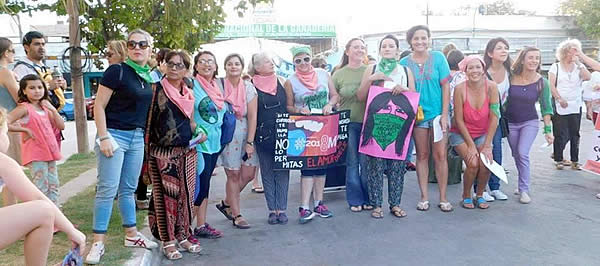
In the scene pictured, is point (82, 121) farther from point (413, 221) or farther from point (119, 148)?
point (413, 221)

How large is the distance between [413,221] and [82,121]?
261 inches

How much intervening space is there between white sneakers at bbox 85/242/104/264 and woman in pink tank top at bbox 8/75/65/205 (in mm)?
949

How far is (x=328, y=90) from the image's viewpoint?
5.48m

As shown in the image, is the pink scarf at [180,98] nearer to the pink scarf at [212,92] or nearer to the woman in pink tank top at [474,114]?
the pink scarf at [212,92]

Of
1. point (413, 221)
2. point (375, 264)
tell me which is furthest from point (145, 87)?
point (413, 221)

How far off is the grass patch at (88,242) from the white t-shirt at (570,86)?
6.19m

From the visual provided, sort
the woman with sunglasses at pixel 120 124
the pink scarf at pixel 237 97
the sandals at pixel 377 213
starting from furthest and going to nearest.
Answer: the sandals at pixel 377 213
the pink scarf at pixel 237 97
the woman with sunglasses at pixel 120 124

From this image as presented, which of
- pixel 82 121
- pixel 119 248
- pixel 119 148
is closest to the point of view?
pixel 119 148

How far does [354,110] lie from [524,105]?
6.84 feet

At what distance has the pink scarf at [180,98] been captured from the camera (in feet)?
13.8

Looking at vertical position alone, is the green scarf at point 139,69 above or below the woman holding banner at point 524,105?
above

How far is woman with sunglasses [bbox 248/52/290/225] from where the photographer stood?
16.8 ft

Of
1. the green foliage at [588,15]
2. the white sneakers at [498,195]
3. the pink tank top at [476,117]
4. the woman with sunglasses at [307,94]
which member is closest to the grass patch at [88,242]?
the woman with sunglasses at [307,94]

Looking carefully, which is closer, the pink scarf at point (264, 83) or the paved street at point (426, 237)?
the paved street at point (426, 237)
